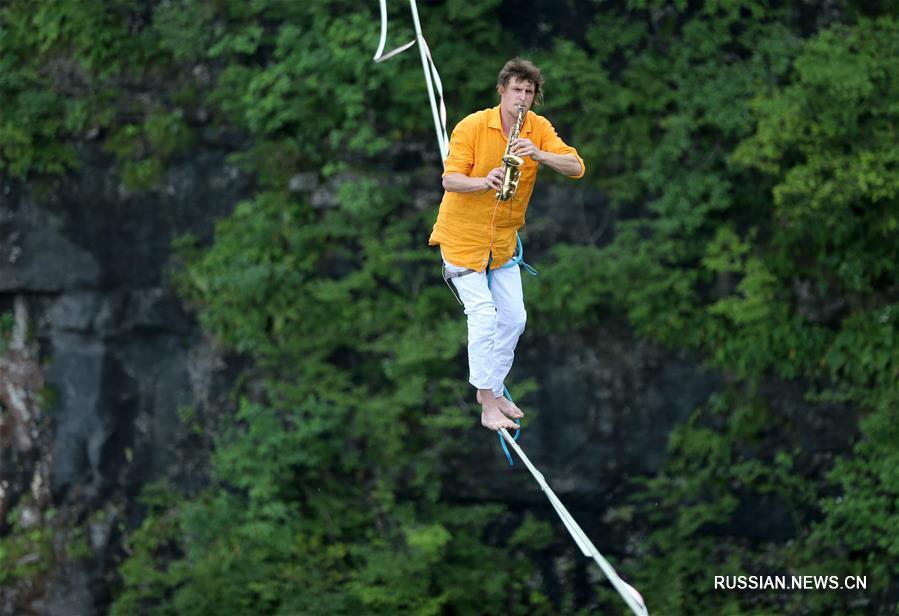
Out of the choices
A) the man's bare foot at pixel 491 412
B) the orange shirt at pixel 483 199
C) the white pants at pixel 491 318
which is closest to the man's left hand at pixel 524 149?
the orange shirt at pixel 483 199

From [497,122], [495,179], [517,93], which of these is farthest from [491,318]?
[517,93]

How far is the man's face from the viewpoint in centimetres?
539

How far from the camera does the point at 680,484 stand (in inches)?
450

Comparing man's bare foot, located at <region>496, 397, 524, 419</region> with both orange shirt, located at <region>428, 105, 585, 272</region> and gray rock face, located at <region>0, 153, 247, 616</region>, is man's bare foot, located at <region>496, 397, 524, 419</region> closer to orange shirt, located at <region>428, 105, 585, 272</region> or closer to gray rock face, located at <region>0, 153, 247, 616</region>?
orange shirt, located at <region>428, 105, 585, 272</region>

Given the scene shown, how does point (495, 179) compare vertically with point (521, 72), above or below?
below

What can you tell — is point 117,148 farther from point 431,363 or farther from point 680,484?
point 680,484

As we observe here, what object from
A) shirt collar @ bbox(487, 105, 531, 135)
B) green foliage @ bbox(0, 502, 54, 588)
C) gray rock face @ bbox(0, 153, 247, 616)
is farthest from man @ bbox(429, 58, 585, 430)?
green foliage @ bbox(0, 502, 54, 588)

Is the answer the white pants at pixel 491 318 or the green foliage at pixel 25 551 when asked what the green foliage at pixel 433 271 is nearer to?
the green foliage at pixel 25 551

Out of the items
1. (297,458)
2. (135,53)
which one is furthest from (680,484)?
(135,53)

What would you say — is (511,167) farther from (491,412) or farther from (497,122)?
(491,412)

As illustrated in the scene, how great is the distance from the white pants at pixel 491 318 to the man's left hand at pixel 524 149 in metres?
0.75

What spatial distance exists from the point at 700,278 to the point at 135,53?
5.93 metres

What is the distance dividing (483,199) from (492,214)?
8 centimetres

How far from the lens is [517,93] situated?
5410mm
